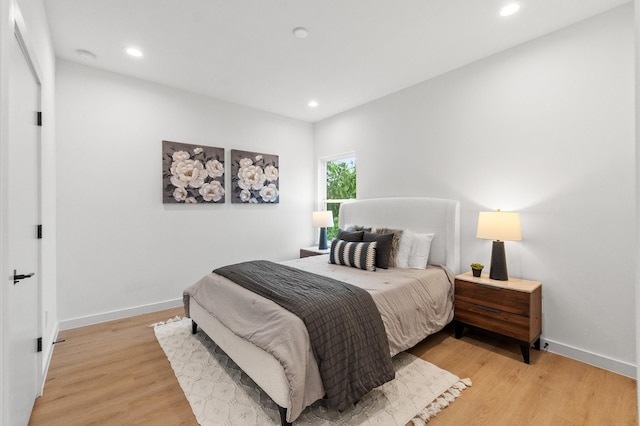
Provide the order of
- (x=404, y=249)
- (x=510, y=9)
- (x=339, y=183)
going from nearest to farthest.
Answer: (x=510, y=9)
(x=404, y=249)
(x=339, y=183)

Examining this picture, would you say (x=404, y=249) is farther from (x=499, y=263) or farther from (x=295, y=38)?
(x=295, y=38)

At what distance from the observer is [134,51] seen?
2865 millimetres

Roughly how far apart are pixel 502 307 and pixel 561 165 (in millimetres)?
1355

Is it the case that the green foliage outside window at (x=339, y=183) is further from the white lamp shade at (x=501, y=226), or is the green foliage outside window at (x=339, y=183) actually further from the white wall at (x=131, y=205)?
the white lamp shade at (x=501, y=226)

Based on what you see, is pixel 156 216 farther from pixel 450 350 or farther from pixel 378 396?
pixel 450 350

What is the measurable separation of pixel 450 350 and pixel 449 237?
113cm

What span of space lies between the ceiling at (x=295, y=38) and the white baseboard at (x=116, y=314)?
276 centimetres

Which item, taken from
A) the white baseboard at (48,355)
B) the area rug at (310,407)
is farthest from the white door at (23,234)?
the area rug at (310,407)

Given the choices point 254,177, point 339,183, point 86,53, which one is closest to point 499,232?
point 339,183

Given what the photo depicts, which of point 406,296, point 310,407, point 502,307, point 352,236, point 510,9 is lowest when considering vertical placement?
point 310,407

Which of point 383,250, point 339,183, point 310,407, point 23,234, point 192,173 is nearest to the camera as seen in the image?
point 23,234

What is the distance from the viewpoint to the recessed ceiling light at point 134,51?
9.29 feet

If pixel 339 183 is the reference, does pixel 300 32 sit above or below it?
above

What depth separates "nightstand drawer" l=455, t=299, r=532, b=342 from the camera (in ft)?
7.79
